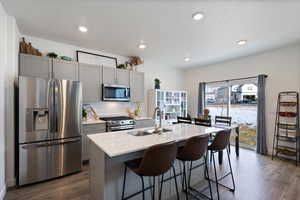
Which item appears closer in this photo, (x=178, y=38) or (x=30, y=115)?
(x=30, y=115)

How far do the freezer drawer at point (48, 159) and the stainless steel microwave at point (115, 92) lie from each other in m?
1.21

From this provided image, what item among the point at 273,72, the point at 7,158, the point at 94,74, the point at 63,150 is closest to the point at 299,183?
the point at 273,72

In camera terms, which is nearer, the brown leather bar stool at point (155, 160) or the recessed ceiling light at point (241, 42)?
the brown leather bar stool at point (155, 160)

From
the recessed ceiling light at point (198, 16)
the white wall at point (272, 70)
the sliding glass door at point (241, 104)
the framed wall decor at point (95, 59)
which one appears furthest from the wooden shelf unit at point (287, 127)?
the framed wall decor at point (95, 59)

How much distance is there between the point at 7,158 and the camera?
2191 millimetres

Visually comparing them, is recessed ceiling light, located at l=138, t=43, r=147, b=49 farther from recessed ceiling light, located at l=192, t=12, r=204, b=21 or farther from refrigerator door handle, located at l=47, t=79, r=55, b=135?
refrigerator door handle, located at l=47, t=79, r=55, b=135

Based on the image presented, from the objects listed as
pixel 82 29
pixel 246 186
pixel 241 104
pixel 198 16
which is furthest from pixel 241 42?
pixel 82 29

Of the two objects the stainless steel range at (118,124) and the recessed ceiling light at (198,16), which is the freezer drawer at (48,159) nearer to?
the stainless steel range at (118,124)

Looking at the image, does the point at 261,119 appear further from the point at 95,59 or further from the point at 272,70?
the point at 95,59

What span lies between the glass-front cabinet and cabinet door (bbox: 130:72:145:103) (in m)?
0.54

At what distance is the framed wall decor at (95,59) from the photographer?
3469 mm

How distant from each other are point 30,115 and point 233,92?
5123 mm

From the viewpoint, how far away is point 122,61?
4160 millimetres

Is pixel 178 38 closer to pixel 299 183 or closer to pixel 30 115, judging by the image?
pixel 30 115
